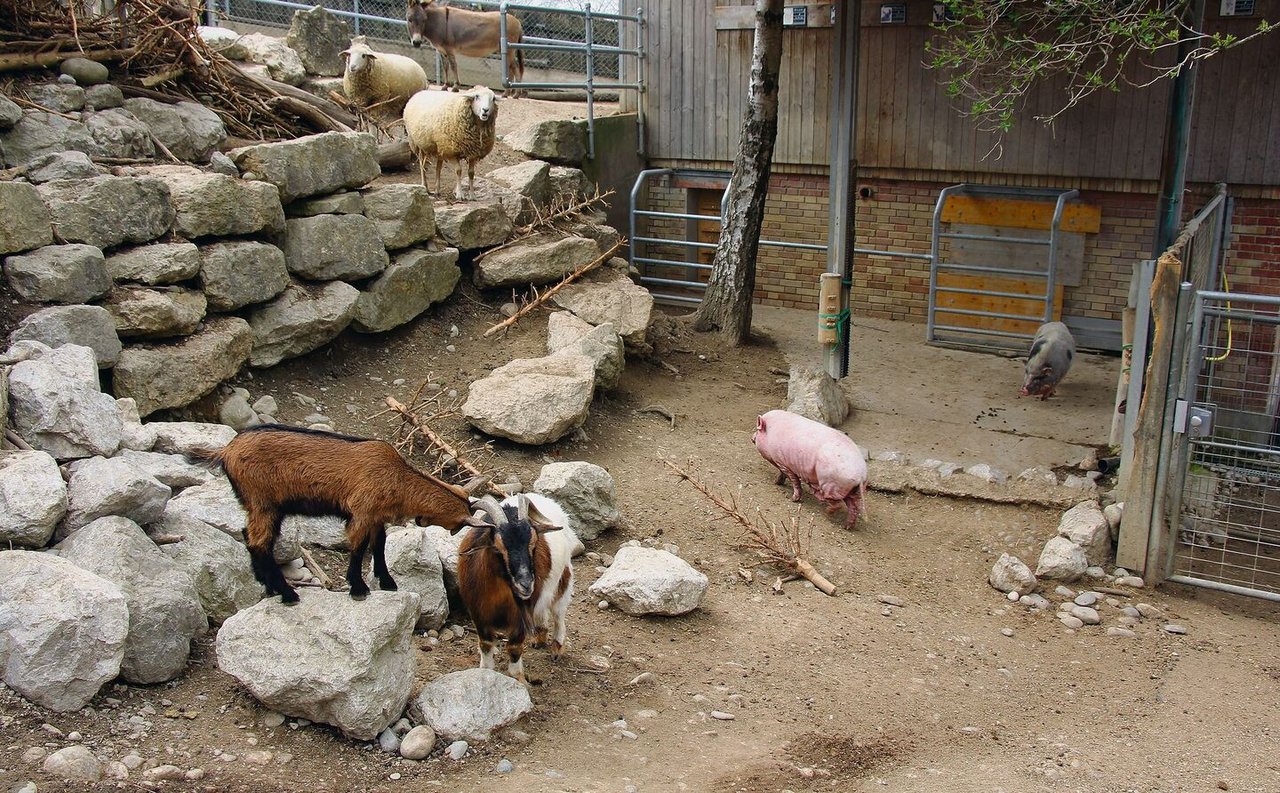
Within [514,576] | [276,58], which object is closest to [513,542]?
[514,576]

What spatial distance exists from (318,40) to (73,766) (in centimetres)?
1064

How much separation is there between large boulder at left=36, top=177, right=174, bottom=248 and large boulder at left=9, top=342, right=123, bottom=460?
153cm

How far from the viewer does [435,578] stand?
19.0 feet

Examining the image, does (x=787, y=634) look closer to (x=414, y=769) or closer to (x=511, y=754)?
(x=511, y=754)

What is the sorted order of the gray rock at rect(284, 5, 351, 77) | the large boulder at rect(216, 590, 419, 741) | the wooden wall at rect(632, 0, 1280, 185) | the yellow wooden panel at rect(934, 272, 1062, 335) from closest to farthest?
1. the large boulder at rect(216, 590, 419, 741)
2. the wooden wall at rect(632, 0, 1280, 185)
3. the yellow wooden panel at rect(934, 272, 1062, 335)
4. the gray rock at rect(284, 5, 351, 77)

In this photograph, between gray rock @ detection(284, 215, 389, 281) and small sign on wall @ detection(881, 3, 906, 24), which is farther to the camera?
small sign on wall @ detection(881, 3, 906, 24)

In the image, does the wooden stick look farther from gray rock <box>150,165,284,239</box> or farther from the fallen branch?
the fallen branch

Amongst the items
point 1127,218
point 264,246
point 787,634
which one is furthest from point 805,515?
point 1127,218

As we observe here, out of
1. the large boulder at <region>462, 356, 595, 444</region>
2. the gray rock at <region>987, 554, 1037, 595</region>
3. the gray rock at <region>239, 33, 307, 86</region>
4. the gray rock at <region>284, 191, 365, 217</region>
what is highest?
the gray rock at <region>239, 33, 307, 86</region>

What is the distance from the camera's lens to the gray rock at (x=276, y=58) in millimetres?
11977

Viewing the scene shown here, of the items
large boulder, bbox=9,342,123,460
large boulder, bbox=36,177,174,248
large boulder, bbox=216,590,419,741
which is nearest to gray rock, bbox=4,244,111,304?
large boulder, bbox=36,177,174,248

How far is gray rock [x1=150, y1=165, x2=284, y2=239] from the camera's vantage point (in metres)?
7.55

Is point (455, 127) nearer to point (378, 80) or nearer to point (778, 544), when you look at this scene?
point (378, 80)

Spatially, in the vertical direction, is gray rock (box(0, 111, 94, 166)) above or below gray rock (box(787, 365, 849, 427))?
above
